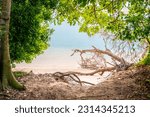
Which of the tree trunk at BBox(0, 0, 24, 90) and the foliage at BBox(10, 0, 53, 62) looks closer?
the tree trunk at BBox(0, 0, 24, 90)

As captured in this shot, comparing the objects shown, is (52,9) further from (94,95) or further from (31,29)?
(94,95)

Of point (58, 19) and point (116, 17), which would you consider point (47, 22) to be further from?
point (116, 17)

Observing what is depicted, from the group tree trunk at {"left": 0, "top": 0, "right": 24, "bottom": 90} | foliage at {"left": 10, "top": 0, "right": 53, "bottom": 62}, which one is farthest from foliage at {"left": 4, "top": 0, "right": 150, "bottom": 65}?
tree trunk at {"left": 0, "top": 0, "right": 24, "bottom": 90}

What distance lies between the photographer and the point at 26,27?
18.2m

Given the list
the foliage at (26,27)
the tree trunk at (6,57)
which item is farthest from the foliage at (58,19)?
the tree trunk at (6,57)

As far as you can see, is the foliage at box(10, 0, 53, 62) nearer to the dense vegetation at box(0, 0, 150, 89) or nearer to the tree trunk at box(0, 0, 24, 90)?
the dense vegetation at box(0, 0, 150, 89)

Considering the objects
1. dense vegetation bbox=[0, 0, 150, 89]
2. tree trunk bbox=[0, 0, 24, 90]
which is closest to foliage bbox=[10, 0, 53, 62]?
dense vegetation bbox=[0, 0, 150, 89]

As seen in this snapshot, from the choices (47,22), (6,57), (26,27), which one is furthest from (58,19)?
(6,57)

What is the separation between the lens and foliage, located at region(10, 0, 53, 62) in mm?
18078

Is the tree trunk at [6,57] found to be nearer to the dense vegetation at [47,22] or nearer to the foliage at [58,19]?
the dense vegetation at [47,22]

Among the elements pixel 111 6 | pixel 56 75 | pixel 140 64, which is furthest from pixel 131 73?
pixel 56 75

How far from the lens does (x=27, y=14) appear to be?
715 inches

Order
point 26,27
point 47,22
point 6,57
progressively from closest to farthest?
point 6,57
point 26,27
point 47,22

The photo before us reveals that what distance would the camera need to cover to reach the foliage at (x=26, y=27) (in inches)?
712
